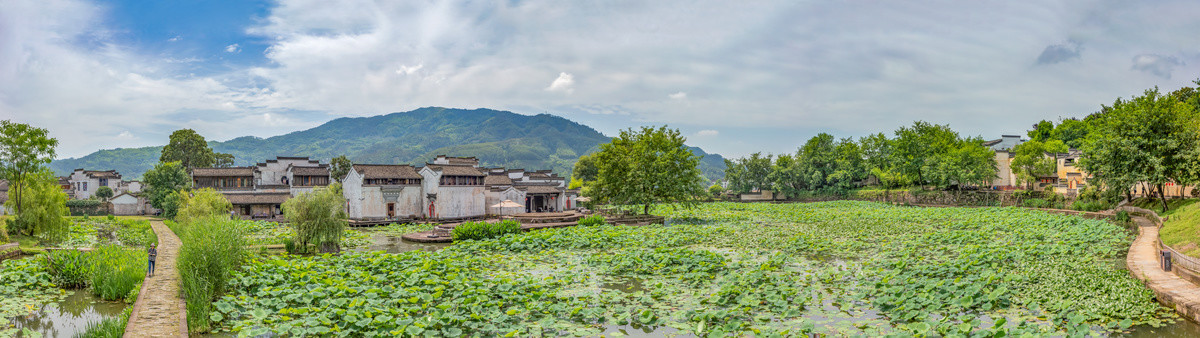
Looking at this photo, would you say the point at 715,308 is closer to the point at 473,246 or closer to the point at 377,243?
the point at 473,246

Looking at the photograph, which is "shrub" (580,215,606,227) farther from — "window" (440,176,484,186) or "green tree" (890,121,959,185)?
"green tree" (890,121,959,185)

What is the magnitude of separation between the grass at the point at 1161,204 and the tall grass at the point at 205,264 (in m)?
31.7

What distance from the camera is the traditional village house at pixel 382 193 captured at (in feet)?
129

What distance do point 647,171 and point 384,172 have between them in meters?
17.4

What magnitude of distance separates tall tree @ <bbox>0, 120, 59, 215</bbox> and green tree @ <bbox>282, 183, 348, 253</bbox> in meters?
11.2

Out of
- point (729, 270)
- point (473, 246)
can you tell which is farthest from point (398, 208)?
point (729, 270)

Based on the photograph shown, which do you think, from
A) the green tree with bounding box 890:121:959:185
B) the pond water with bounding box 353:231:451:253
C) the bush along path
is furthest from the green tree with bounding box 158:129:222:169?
the green tree with bounding box 890:121:959:185

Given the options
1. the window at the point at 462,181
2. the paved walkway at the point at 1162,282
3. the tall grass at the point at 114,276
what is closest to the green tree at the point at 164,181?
the window at the point at 462,181

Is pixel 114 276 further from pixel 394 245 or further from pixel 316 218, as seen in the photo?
pixel 394 245

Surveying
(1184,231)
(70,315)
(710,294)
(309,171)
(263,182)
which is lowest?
(70,315)

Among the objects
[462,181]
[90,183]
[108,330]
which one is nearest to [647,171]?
[462,181]

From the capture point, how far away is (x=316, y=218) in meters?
22.1

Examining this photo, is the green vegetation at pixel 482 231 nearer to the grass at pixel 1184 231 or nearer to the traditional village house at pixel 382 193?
the traditional village house at pixel 382 193

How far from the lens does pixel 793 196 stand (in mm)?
68562
